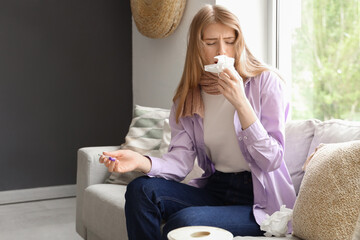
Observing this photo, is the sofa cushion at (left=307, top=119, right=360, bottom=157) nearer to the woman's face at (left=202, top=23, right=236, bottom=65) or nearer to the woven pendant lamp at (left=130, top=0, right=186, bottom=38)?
the woman's face at (left=202, top=23, right=236, bottom=65)

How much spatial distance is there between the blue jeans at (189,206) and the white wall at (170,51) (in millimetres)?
1250

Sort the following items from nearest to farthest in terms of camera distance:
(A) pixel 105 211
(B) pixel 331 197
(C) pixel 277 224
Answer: (B) pixel 331 197 < (C) pixel 277 224 < (A) pixel 105 211

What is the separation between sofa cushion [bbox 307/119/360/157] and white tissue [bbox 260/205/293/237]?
415 mm

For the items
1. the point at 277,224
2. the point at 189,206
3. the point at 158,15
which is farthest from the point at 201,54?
the point at 158,15

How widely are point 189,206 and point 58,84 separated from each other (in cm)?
266

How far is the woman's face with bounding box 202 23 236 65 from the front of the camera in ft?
5.54

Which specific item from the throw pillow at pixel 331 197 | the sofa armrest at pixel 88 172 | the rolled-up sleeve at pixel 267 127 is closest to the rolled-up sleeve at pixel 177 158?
the rolled-up sleeve at pixel 267 127

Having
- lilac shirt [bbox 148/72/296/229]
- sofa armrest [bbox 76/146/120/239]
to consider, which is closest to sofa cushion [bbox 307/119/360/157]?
lilac shirt [bbox 148/72/296/229]

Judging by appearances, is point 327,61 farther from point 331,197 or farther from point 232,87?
point 331,197

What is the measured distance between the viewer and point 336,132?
5.70 feet

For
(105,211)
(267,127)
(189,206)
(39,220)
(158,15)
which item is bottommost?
(39,220)

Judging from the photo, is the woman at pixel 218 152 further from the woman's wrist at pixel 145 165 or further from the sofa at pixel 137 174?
the sofa at pixel 137 174

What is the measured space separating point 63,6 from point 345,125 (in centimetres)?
291

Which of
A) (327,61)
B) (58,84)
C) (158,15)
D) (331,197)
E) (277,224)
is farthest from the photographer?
(58,84)
